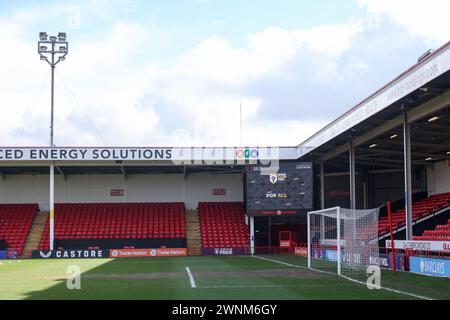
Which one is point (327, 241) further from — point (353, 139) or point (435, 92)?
point (435, 92)

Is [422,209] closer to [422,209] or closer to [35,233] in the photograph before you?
[422,209]

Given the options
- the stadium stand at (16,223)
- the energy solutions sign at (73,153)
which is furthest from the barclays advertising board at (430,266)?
the stadium stand at (16,223)

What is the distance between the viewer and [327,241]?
1366 inches

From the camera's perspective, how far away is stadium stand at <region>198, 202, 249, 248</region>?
45406 millimetres

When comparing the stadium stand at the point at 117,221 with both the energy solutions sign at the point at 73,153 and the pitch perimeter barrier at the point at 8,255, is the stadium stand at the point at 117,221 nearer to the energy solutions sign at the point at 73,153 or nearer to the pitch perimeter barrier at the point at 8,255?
the pitch perimeter barrier at the point at 8,255

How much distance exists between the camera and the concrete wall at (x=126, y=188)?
164ft

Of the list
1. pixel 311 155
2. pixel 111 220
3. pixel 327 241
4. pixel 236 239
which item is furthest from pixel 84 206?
pixel 327 241

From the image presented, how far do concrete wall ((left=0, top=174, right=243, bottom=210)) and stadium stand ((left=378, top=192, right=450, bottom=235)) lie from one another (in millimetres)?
14341

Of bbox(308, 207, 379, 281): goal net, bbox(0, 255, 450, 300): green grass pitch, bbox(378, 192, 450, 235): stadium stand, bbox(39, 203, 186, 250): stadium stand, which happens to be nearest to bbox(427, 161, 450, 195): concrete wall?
bbox(378, 192, 450, 235): stadium stand

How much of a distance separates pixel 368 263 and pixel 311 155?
17.2 m

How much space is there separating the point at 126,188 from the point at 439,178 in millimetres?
22641

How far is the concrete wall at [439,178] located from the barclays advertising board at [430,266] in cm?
1777

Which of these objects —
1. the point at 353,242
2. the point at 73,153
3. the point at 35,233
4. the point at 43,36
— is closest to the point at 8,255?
the point at 35,233

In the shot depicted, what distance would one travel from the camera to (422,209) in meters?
38.3
